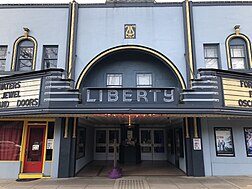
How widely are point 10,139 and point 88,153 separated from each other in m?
A: 5.23

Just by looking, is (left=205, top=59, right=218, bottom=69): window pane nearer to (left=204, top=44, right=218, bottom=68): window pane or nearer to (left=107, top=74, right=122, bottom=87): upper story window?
(left=204, top=44, right=218, bottom=68): window pane

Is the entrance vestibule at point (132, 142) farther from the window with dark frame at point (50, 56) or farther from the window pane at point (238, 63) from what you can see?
the window pane at point (238, 63)

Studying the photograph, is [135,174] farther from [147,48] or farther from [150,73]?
[147,48]

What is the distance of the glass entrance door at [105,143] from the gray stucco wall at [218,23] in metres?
8.66

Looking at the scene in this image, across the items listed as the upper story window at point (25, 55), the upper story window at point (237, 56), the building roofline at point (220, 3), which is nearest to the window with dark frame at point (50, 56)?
the upper story window at point (25, 55)

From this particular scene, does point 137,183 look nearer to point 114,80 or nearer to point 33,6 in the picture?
point 114,80

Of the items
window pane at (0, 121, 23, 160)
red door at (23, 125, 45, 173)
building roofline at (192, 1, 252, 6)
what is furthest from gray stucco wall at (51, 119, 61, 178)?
building roofline at (192, 1, 252, 6)

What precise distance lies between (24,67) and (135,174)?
8.38m

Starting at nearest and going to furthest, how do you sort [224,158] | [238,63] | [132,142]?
[224,158], [238,63], [132,142]

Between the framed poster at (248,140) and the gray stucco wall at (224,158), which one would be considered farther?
the framed poster at (248,140)

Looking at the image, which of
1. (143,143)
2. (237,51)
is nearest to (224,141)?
(237,51)

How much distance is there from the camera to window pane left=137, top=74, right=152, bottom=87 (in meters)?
10.9

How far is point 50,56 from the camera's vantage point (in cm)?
1073

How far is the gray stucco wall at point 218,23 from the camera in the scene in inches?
413
